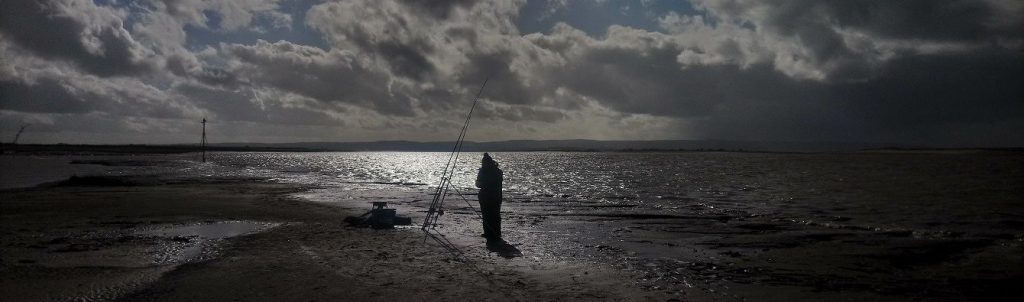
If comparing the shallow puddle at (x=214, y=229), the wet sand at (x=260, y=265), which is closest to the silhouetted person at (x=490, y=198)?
the wet sand at (x=260, y=265)

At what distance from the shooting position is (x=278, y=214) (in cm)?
1886

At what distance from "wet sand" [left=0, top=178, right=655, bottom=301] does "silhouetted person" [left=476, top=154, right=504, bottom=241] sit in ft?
1.44

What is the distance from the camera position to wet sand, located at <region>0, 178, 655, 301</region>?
823cm

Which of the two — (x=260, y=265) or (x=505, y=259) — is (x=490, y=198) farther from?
(x=260, y=265)

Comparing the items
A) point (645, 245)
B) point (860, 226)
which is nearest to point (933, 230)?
point (860, 226)

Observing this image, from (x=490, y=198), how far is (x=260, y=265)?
17.4 feet

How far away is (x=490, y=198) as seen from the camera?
44.8 ft

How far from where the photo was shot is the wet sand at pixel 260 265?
823 cm

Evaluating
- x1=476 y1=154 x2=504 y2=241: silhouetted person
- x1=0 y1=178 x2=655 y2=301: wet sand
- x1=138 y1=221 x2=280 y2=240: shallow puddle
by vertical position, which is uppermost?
x1=476 y1=154 x2=504 y2=241: silhouetted person

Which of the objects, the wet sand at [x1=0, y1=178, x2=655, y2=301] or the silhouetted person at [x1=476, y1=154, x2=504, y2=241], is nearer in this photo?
the wet sand at [x1=0, y1=178, x2=655, y2=301]

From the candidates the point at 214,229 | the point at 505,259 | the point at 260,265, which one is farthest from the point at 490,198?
the point at 214,229

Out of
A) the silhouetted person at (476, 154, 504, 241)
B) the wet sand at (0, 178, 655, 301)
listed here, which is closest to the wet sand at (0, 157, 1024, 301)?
the wet sand at (0, 178, 655, 301)

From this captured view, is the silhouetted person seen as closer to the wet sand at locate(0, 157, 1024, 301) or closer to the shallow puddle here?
the wet sand at locate(0, 157, 1024, 301)

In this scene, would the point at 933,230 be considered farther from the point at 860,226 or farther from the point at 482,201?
the point at 482,201
